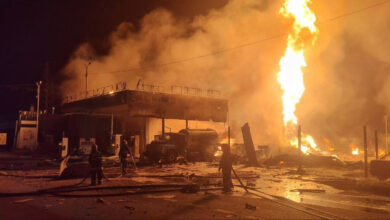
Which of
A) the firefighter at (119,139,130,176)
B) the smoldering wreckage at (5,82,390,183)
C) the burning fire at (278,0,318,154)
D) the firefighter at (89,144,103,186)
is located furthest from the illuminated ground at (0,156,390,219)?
the burning fire at (278,0,318,154)

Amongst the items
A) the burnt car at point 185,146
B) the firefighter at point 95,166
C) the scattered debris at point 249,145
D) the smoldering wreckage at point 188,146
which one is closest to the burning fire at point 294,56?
the smoldering wreckage at point 188,146

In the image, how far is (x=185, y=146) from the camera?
2934cm

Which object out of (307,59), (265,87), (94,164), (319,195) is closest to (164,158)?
(94,164)

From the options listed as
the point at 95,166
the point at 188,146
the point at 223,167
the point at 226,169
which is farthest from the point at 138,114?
the point at 226,169

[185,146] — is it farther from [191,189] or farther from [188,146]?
[191,189]

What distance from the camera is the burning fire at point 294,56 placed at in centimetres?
3247

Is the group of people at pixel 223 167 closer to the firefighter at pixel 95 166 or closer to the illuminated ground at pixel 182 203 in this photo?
the firefighter at pixel 95 166

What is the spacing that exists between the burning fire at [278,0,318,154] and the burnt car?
27.3 ft

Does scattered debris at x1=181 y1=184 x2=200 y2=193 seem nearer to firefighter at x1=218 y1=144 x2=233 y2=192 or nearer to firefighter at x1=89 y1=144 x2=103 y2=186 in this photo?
firefighter at x1=218 y1=144 x2=233 y2=192

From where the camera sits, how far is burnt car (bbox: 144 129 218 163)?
27.1 m

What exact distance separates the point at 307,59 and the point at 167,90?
20.5 metres

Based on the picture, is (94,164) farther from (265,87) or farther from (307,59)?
(307,59)

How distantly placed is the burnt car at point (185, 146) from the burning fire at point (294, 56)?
8307mm

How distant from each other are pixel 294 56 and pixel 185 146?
13820 mm
